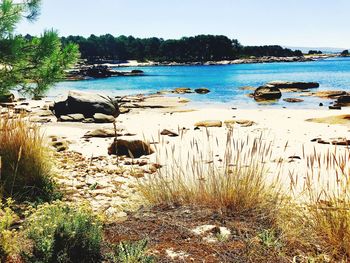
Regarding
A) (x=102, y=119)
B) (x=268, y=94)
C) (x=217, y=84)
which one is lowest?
(x=217, y=84)

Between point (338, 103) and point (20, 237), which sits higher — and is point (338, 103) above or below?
below

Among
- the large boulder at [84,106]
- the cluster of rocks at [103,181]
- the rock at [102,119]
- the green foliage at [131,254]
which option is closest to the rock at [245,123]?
the rock at [102,119]

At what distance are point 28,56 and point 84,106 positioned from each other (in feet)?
33.0

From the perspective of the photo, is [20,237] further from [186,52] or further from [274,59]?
[274,59]

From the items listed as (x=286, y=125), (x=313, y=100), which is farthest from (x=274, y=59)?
(x=286, y=125)

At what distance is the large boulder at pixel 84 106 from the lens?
728 inches

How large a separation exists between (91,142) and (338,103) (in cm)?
1792

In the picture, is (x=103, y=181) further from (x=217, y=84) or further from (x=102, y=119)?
(x=217, y=84)

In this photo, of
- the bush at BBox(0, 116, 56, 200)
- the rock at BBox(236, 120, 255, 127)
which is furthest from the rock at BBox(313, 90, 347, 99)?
the bush at BBox(0, 116, 56, 200)

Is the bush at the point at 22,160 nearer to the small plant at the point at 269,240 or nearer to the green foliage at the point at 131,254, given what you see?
the green foliage at the point at 131,254

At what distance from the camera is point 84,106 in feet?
60.8

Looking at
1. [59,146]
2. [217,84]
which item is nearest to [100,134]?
[59,146]

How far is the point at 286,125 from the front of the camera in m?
15.5

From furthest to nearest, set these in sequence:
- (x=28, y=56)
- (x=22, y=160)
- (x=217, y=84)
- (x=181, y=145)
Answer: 1. (x=217, y=84)
2. (x=181, y=145)
3. (x=28, y=56)
4. (x=22, y=160)
